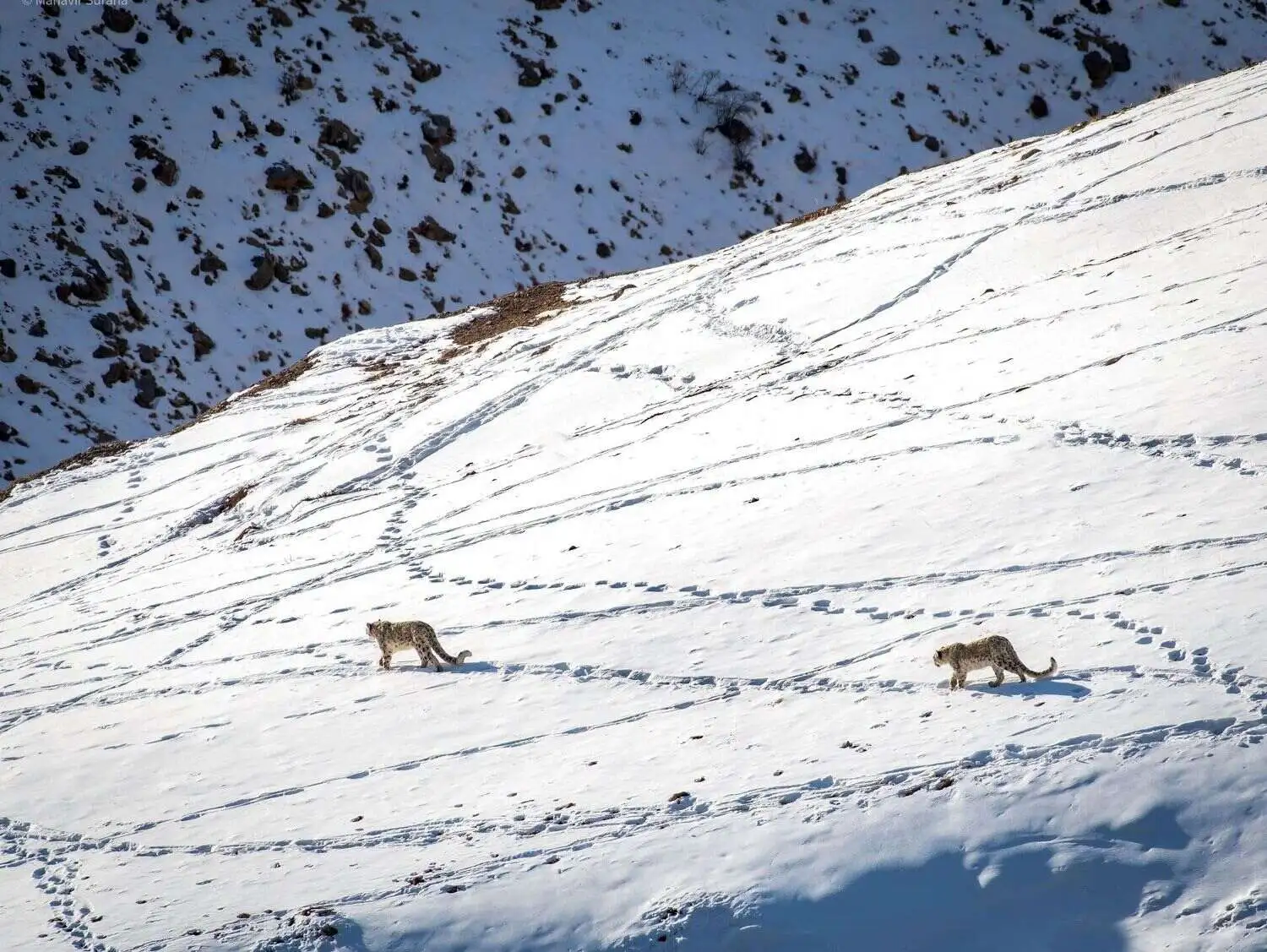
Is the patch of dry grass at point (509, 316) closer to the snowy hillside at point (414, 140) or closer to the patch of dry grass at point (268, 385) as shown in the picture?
the patch of dry grass at point (268, 385)

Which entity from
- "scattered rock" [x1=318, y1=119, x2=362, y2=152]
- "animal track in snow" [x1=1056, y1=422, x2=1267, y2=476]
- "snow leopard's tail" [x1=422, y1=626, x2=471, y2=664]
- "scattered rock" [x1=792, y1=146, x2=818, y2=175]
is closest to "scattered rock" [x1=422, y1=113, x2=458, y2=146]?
"scattered rock" [x1=318, y1=119, x2=362, y2=152]

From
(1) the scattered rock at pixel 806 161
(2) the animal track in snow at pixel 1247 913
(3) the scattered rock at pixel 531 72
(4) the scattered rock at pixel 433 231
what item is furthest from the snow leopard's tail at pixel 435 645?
(3) the scattered rock at pixel 531 72

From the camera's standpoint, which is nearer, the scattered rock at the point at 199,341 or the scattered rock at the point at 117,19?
the scattered rock at the point at 199,341

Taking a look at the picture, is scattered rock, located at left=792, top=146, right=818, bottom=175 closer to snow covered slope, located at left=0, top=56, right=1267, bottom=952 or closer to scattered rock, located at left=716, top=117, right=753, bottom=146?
scattered rock, located at left=716, top=117, right=753, bottom=146

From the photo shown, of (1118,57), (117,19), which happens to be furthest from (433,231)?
(1118,57)

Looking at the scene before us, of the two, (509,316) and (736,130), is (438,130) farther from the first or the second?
(509,316)
